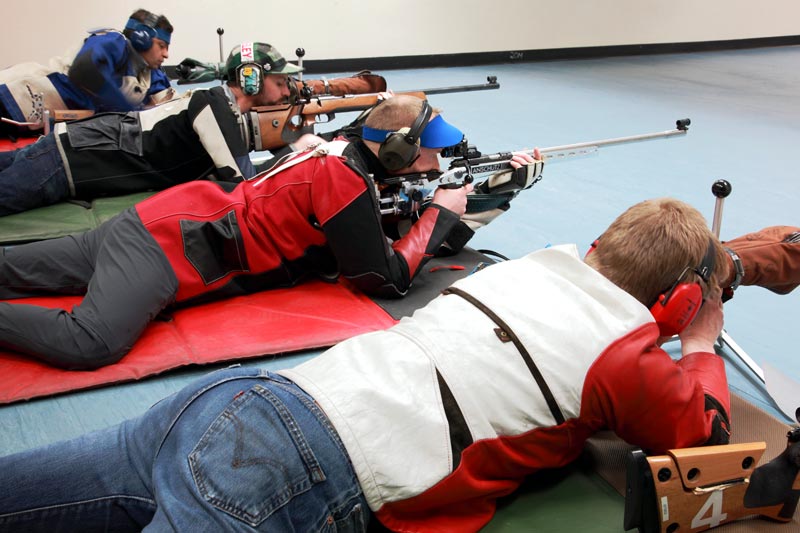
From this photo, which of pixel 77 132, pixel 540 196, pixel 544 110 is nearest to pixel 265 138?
pixel 77 132

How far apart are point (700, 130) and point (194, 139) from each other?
5.59 m

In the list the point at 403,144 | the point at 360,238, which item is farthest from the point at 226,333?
the point at 403,144

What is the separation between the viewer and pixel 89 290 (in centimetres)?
292

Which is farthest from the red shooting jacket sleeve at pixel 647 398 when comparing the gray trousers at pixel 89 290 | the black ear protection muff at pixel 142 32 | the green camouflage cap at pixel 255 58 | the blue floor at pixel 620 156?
the black ear protection muff at pixel 142 32

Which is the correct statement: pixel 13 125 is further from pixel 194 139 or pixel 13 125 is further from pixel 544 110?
pixel 544 110

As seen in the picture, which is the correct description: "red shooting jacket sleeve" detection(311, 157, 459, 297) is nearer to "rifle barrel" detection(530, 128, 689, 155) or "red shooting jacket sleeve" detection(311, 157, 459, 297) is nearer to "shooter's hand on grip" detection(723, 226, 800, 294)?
"rifle barrel" detection(530, 128, 689, 155)

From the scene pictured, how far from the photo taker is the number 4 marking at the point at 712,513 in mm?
1867

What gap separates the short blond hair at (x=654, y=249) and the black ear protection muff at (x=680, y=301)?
0.04 feet

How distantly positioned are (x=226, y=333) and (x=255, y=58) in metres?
2.09

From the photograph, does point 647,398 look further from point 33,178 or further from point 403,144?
point 33,178

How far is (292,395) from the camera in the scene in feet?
5.35

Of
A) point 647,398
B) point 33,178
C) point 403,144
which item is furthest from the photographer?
point 33,178

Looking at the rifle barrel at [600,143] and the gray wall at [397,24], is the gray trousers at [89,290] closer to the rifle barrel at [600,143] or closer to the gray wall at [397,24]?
the rifle barrel at [600,143]

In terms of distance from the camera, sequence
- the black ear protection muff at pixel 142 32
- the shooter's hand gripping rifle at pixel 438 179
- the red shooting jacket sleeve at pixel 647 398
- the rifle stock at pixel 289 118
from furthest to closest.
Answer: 1. the black ear protection muff at pixel 142 32
2. the rifle stock at pixel 289 118
3. the shooter's hand gripping rifle at pixel 438 179
4. the red shooting jacket sleeve at pixel 647 398
